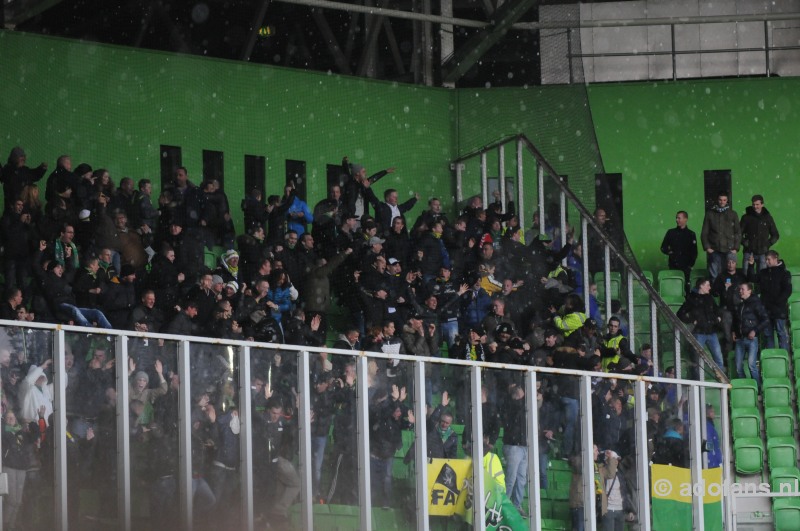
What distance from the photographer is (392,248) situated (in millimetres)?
16547

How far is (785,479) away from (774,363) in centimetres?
185

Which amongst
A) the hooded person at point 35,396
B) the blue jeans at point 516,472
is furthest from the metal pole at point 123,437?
the blue jeans at point 516,472

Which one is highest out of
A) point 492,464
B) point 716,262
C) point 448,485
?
point 716,262

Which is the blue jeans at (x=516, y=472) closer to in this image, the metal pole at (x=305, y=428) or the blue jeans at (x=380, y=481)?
the blue jeans at (x=380, y=481)

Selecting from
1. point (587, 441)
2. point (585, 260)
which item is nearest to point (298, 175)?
point (585, 260)

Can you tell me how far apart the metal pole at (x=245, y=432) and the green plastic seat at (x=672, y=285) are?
9003mm

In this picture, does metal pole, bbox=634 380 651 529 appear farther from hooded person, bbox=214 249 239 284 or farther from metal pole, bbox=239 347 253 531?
hooded person, bbox=214 249 239 284

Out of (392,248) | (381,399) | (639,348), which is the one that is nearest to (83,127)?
(392,248)

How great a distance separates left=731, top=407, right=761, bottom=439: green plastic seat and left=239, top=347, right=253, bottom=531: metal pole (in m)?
7.43

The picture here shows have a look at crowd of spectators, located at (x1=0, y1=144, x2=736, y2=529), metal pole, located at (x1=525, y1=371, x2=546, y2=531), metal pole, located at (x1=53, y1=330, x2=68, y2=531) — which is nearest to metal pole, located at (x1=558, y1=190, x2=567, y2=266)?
crowd of spectators, located at (x1=0, y1=144, x2=736, y2=529)

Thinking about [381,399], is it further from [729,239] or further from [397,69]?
[397,69]

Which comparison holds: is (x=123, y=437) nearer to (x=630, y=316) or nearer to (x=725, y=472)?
(x=725, y=472)

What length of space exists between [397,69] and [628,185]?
3363 millimetres

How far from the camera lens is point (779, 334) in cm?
1767
